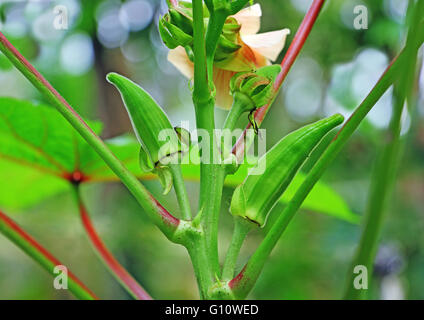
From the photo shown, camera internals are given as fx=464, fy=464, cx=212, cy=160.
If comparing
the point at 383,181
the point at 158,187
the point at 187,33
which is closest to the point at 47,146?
the point at 187,33

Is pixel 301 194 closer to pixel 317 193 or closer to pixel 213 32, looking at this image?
pixel 213 32

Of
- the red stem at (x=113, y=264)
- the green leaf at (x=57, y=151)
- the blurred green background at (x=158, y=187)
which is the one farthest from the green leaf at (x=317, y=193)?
the blurred green background at (x=158, y=187)

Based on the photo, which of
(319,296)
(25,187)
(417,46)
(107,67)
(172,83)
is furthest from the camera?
(172,83)

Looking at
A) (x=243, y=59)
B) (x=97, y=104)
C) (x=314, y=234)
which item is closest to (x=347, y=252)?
(x=314, y=234)

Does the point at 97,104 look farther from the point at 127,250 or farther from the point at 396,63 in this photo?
the point at 396,63

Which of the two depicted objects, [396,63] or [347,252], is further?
[347,252]

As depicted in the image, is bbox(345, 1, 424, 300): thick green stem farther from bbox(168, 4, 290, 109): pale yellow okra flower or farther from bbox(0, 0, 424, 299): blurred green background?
bbox(0, 0, 424, 299): blurred green background

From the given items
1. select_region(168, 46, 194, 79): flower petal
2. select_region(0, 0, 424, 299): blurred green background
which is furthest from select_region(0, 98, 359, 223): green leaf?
select_region(0, 0, 424, 299): blurred green background
